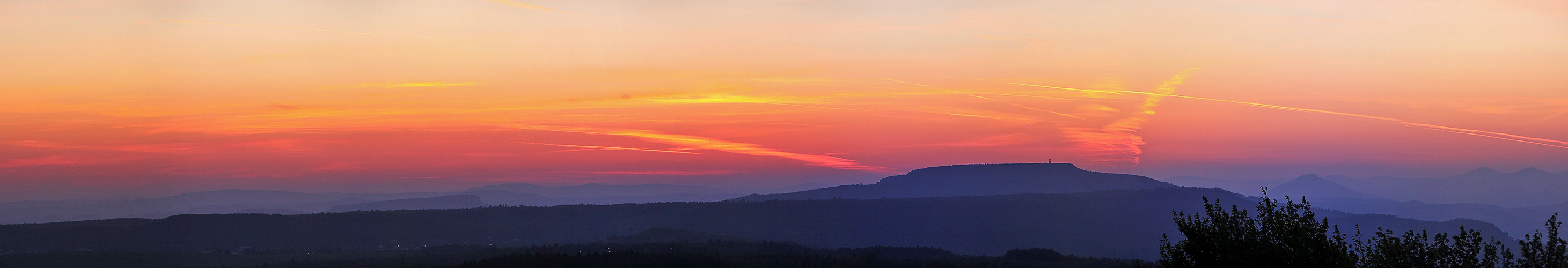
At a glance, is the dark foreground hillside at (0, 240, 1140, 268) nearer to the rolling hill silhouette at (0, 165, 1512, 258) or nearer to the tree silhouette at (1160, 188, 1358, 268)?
the rolling hill silhouette at (0, 165, 1512, 258)

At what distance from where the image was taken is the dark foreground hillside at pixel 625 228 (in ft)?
424

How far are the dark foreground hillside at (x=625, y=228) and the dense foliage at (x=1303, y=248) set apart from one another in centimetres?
12090

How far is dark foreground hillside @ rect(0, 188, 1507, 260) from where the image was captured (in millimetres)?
129250

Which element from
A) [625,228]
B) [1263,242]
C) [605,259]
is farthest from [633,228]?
[1263,242]

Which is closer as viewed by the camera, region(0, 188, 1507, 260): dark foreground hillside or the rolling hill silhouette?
region(0, 188, 1507, 260): dark foreground hillside

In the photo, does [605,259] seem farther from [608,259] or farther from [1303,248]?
[1303,248]

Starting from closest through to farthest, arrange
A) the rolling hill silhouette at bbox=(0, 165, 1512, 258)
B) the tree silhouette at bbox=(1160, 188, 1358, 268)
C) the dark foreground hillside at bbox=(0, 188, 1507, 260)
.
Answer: the tree silhouette at bbox=(1160, 188, 1358, 268), the dark foreground hillside at bbox=(0, 188, 1507, 260), the rolling hill silhouette at bbox=(0, 165, 1512, 258)

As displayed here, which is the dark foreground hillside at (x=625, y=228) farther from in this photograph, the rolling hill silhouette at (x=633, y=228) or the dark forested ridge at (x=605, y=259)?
the dark forested ridge at (x=605, y=259)

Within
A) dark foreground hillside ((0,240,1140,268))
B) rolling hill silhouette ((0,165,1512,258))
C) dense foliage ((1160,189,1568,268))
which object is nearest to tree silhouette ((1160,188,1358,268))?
dense foliage ((1160,189,1568,268))

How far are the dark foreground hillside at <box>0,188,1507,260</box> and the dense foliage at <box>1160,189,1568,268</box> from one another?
12090cm

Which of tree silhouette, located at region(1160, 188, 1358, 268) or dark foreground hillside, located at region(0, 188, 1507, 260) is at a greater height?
tree silhouette, located at region(1160, 188, 1358, 268)

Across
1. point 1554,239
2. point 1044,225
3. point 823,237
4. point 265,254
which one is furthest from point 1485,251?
point 1044,225

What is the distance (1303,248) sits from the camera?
27656 mm

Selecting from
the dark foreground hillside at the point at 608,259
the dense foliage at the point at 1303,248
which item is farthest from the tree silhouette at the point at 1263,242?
the dark foreground hillside at the point at 608,259
